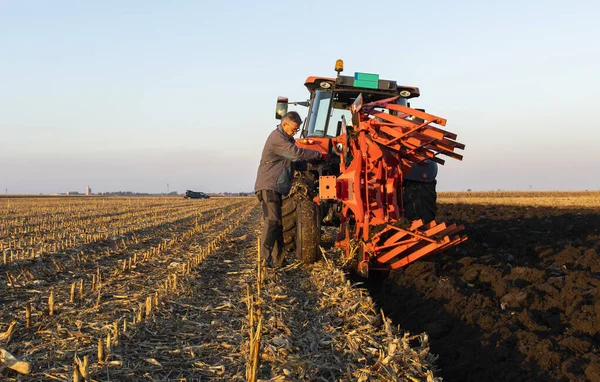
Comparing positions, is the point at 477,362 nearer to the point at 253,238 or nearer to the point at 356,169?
the point at 356,169

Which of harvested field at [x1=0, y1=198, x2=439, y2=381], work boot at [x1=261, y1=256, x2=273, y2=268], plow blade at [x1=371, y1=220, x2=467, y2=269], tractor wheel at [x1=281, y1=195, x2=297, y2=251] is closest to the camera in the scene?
harvested field at [x1=0, y1=198, x2=439, y2=381]

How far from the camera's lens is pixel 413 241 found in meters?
5.19

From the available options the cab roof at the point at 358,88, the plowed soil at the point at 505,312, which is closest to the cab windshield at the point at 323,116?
the cab roof at the point at 358,88

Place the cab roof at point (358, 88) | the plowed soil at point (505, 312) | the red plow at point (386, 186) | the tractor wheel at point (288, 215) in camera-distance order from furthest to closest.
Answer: the cab roof at point (358, 88) → the tractor wheel at point (288, 215) → the red plow at point (386, 186) → the plowed soil at point (505, 312)

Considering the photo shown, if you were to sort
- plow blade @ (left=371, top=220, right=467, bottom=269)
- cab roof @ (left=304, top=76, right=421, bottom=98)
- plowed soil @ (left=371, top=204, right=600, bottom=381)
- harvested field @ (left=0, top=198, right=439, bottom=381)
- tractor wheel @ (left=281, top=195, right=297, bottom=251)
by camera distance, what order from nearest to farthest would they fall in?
1. harvested field @ (left=0, top=198, right=439, bottom=381)
2. plowed soil @ (left=371, top=204, right=600, bottom=381)
3. plow blade @ (left=371, top=220, right=467, bottom=269)
4. tractor wheel @ (left=281, top=195, right=297, bottom=251)
5. cab roof @ (left=304, top=76, right=421, bottom=98)

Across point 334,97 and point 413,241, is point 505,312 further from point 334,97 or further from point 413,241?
point 334,97

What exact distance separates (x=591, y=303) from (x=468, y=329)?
1.49 meters

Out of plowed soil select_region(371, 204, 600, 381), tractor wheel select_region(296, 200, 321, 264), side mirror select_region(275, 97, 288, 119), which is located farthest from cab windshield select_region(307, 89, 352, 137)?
plowed soil select_region(371, 204, 600, 381)

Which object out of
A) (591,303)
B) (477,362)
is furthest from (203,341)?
(591,303)

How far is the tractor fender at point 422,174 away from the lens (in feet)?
21.6

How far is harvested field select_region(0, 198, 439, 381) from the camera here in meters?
2.85

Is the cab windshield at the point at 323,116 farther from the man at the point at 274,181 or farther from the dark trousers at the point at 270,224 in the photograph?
the dark trousers at the point at 270,224

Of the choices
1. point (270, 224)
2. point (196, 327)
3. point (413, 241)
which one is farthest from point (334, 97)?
point (196, 327)

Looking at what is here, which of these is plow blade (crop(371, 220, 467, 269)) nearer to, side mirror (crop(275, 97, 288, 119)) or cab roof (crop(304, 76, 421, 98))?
cab roof (crop(304, 76, 421, 98))
